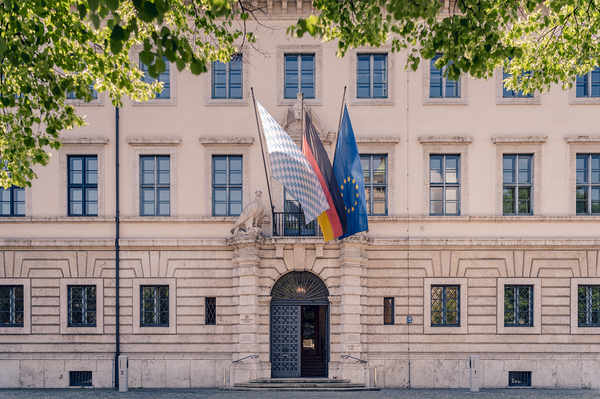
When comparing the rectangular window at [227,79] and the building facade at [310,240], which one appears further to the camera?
the rectangular window at [227,79]

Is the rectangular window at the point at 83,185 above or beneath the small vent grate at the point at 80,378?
above

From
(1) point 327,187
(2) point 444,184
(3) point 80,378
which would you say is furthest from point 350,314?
(3) point 80,378

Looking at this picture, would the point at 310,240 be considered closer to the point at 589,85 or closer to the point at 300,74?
the point at 300,74

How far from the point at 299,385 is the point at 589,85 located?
13.9 metres

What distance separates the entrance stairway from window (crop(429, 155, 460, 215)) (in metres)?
6.28

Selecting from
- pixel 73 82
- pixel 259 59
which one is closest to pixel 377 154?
pixel 259 59

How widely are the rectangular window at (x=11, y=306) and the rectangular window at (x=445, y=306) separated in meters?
13.9

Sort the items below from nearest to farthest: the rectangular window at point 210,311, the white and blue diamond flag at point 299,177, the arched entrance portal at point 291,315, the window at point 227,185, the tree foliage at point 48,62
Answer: the tree foliage at point 48,62, the white and blue diamond flag at point 299,177, the arched entrance portal at point 291,315, the rectangular window at point 210,311, the window at point 227,185

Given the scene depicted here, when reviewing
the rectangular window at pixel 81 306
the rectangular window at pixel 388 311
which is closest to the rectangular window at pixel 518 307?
the rectangular window at pixel 388 311

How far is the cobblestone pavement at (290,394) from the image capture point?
1315cm

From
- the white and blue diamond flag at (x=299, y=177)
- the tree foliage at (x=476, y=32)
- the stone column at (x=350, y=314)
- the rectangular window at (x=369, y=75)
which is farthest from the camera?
the rectangular window at (x=369, y=75)

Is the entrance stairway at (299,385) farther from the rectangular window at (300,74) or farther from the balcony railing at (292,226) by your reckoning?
the rectangular window at (300,74)

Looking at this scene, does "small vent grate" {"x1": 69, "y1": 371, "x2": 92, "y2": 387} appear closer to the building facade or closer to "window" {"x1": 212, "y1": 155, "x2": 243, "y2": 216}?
the building facade

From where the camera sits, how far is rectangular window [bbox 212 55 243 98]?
15344 mm
